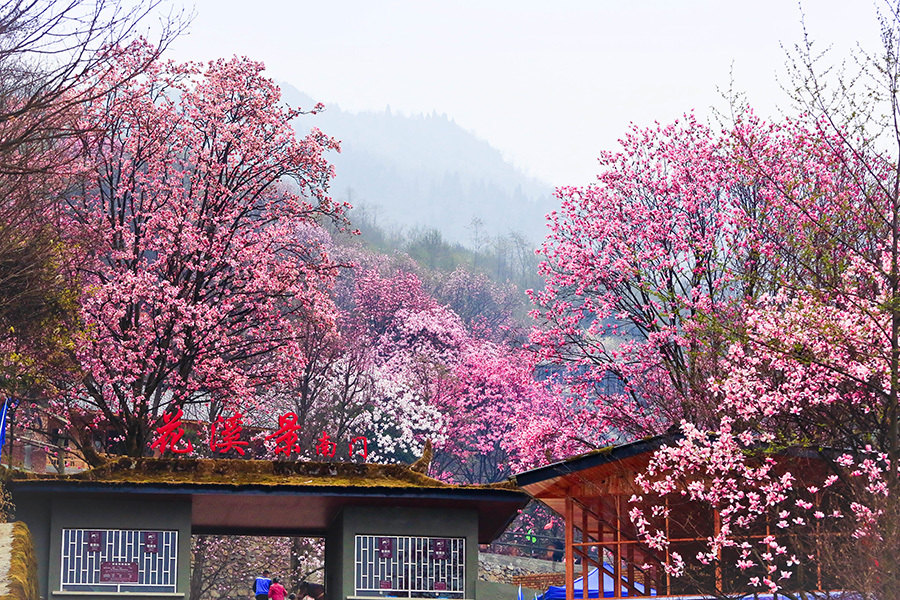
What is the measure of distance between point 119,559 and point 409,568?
5.45 meters

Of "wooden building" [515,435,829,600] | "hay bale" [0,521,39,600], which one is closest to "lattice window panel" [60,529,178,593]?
"hay bale" [0,521,39,600]

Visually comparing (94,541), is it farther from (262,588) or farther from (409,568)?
(409,568)

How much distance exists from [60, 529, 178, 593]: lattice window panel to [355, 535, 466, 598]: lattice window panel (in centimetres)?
355

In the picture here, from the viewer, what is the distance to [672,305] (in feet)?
80.9

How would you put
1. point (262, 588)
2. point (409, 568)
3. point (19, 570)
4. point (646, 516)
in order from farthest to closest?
point (262, 588) < point (409, 568) < point (646, 516) < point (19, 570)

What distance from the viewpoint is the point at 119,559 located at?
21.3 meters

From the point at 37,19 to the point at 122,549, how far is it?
1192 cm

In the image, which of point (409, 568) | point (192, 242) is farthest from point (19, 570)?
point (192, 242)

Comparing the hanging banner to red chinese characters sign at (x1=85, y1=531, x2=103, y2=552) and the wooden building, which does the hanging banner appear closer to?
the wooden building

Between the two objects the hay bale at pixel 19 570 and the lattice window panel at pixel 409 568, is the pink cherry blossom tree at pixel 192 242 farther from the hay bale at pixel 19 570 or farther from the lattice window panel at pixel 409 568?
the hay bale at pixel 19 570

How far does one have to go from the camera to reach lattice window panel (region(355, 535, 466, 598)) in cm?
2211

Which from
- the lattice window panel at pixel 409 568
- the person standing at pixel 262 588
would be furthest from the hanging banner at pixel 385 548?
the person standing at pixel 262 588

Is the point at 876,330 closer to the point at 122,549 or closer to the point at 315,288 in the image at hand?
the point at 122,549

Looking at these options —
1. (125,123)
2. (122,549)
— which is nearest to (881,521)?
(122,549)
